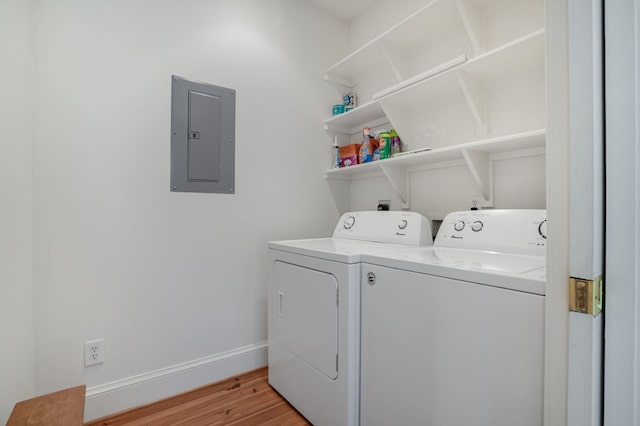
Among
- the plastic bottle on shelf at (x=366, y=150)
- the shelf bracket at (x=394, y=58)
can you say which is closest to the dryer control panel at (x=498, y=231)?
the plastic bottle on shelf at (x=366, y=150)

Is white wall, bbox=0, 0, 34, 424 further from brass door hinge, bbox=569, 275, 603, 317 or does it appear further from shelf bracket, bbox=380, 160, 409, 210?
shelf bracket, bbox=380, 160, 409, 210

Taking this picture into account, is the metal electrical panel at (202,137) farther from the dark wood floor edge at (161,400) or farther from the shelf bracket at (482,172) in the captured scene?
the shelf bracket at (482,172)

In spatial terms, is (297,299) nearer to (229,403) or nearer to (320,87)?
(229,403)

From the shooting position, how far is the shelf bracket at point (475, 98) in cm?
157

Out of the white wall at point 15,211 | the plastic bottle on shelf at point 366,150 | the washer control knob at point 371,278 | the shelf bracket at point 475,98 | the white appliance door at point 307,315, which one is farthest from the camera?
the plastic bottle on shelf at point 366,150

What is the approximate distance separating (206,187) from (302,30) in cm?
147

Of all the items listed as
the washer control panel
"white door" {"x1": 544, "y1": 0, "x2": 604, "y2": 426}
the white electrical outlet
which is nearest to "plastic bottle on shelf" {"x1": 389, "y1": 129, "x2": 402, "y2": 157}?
the washer control panel

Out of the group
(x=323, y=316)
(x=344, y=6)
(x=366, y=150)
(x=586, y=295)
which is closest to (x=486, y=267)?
(x=586, y=295)

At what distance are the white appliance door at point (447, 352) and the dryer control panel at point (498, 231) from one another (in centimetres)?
48

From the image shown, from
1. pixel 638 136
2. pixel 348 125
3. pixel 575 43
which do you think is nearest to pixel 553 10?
pixel 575 43

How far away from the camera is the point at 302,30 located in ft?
7.63

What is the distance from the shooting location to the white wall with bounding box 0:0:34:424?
3.62 feet

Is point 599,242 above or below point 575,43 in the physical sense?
below

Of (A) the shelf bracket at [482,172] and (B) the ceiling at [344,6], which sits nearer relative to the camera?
(A) the shelf bracket at [482,172]
